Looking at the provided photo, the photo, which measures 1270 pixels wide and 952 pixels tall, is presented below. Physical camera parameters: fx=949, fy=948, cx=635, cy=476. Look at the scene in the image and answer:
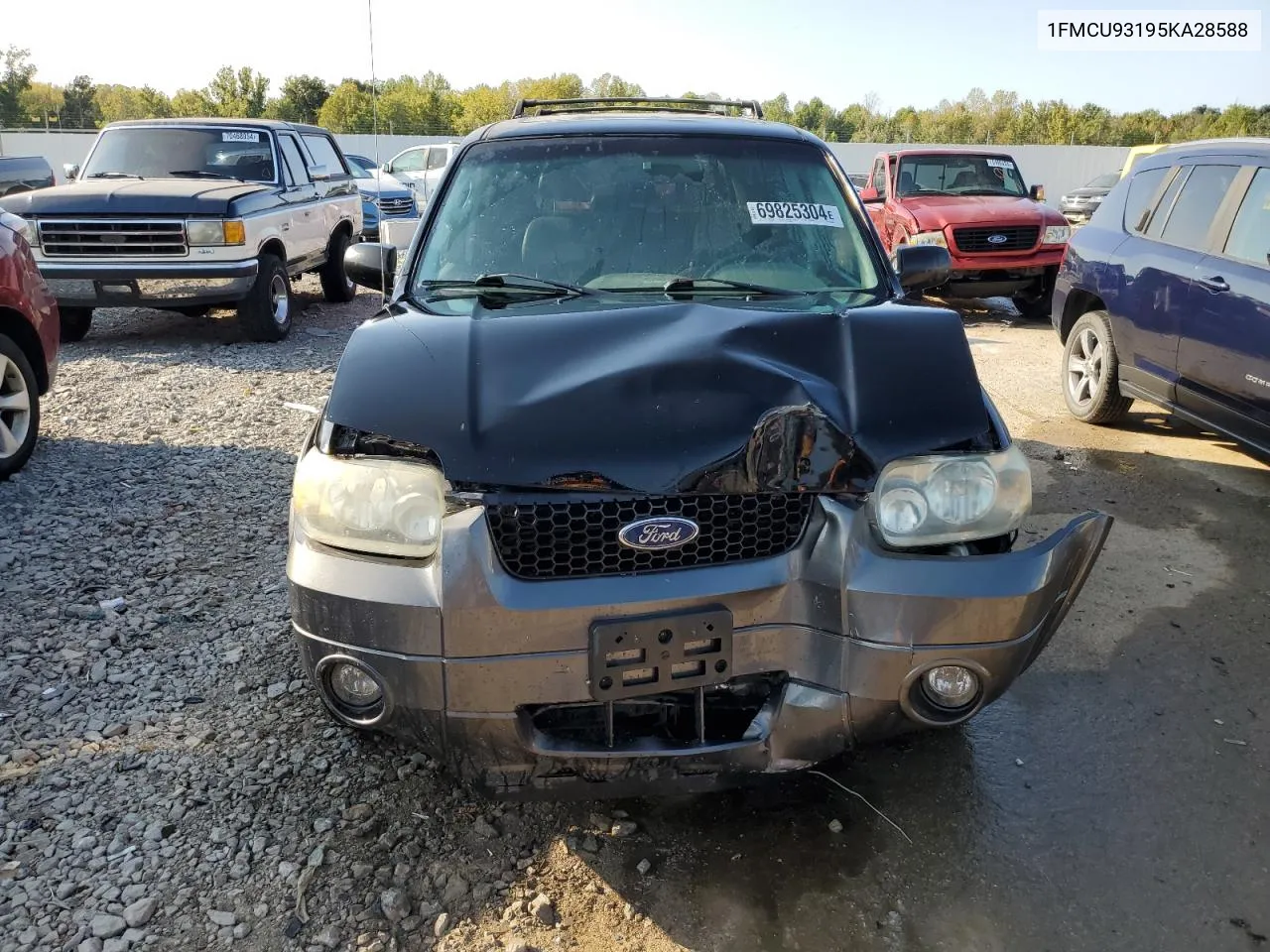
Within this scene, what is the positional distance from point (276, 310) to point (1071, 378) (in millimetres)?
6875

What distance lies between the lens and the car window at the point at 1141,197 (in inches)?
233

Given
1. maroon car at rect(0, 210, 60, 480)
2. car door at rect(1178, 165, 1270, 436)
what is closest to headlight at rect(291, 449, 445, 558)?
maroon car at rect(0, 210, 60, 480)

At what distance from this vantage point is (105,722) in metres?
3.04

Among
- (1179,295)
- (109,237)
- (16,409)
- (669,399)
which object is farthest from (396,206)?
(669,399)

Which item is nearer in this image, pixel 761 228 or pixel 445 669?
pixel 445 669

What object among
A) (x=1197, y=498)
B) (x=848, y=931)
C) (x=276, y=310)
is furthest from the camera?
(x=276, y=310)

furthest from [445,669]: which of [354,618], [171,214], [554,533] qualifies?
[171,214]

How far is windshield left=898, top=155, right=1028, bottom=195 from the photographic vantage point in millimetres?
11695

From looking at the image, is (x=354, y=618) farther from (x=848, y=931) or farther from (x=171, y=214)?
(x=171, y=214)

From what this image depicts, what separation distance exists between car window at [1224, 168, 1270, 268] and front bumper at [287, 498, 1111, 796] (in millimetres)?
3558

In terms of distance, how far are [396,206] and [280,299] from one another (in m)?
8.61

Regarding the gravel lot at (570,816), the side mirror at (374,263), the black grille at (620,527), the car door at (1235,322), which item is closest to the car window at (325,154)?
the side mirror at (374,263)

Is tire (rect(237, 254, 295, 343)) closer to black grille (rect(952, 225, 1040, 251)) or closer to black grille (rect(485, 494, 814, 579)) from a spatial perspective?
black grille (rect(952, 225, 1040, 251))

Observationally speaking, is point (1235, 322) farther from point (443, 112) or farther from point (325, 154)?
point (443, 112)
